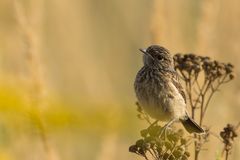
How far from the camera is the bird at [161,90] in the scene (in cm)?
1019

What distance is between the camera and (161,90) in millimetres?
10445

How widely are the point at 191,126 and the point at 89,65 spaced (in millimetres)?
4096

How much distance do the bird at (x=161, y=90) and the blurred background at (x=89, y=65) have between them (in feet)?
1.02

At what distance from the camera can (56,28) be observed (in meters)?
14.3

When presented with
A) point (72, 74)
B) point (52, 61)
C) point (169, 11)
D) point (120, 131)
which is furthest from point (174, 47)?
point (52, 61)

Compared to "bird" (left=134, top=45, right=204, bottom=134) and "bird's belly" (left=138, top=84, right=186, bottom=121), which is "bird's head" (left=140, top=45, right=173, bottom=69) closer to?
"bird" (left=134, top=45, right=204, bottom=134)

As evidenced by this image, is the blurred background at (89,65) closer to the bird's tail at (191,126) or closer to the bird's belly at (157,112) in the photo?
the bird's tail at (191,126)

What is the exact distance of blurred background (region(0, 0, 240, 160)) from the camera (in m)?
10.7

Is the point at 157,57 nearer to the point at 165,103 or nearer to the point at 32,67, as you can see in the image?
the point at 165,103

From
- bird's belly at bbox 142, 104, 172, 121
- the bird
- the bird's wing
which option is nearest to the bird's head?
the bird

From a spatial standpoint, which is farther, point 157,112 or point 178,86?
point 178,86

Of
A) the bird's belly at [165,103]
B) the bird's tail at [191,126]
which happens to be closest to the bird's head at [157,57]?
the bird's belly at [165,103]

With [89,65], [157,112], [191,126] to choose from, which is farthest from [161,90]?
[89,65]

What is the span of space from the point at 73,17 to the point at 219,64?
458cm
